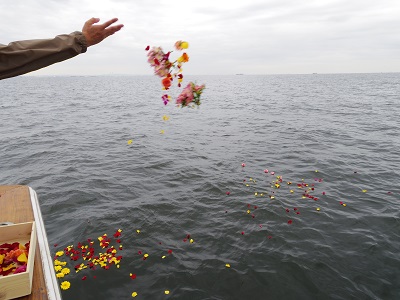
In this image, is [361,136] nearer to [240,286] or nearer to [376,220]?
[376,220]

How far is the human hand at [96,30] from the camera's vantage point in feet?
11.4

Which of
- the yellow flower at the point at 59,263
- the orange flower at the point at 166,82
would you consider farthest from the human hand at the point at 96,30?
the yellow flower at the point at 59,263

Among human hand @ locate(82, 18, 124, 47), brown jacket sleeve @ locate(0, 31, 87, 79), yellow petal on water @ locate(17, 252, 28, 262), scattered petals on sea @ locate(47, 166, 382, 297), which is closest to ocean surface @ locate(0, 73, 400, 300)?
scattered petals on sea @ locate(47, 166, 382, 297)

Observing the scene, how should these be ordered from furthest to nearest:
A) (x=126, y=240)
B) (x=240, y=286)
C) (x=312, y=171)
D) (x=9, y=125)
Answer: (x=9, y=125), (x=312, y=171), (x=126, y=240), (x=240, y=286)

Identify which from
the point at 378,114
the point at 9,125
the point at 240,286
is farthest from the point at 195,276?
the point at 378,114

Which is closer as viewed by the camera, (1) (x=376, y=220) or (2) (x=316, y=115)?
(1) (x=376, y=220)

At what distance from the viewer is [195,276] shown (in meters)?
7.75

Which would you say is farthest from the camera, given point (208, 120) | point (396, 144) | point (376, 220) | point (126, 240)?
point (208, 120)

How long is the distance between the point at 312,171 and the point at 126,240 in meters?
10.7

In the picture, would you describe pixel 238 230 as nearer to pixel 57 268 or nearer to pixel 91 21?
pixel 57 268

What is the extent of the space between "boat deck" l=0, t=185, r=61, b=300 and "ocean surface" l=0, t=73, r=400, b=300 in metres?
2.89

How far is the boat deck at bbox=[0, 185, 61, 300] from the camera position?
12.0 ft

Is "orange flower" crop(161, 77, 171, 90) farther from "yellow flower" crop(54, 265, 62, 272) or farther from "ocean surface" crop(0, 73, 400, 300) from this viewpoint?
"yellow flower" crop(54, 265, 62, 272)

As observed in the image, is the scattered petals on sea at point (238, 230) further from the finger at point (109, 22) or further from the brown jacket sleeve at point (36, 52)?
the finger at point (109, 22)
